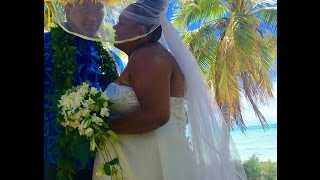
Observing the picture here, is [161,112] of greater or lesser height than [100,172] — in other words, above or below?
above

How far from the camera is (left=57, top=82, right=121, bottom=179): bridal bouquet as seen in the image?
2764 millimetres

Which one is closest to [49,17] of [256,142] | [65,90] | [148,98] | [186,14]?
[65,90]

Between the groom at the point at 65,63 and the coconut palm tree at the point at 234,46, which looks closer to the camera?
the groom at the point at 65,63

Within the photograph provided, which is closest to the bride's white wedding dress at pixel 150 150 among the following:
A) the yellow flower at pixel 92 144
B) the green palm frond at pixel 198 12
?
the yellow flower at pixel 92 144

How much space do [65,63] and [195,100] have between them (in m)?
0.69

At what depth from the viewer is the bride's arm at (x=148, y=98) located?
287cm

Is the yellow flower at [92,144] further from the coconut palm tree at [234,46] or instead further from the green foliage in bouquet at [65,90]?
the coconut palm tree at [234,46]

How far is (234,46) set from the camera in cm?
889

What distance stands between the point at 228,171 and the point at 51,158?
0.89m

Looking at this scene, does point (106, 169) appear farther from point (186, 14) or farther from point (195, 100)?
point (186, 14)

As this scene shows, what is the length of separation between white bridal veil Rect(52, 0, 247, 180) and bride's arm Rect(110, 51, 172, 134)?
16 centimetres

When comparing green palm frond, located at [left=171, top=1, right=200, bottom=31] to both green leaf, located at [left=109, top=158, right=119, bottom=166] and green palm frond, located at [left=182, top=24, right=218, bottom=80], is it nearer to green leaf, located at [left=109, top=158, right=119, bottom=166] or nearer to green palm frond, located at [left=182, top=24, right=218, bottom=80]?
green palm frond, located at [left=182, top=24, right=218, bottom=80]
